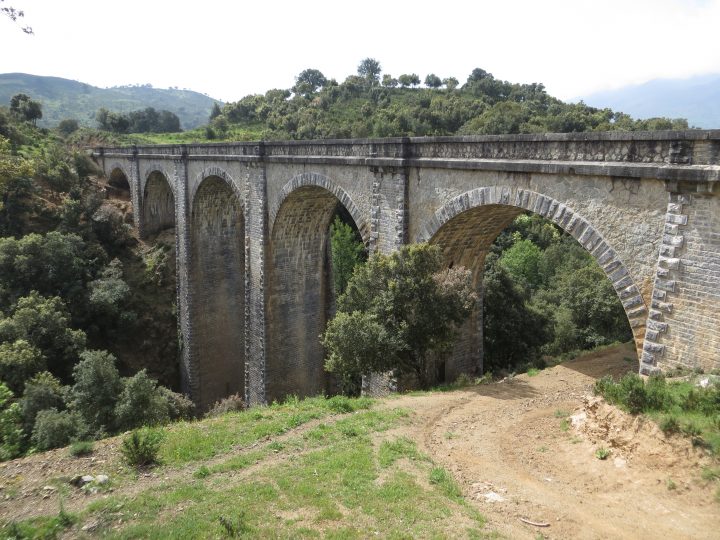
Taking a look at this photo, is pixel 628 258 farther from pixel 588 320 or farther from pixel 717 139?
pixel 588 320

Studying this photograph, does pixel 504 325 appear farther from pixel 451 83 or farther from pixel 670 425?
pixel 451 83

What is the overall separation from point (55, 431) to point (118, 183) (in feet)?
111

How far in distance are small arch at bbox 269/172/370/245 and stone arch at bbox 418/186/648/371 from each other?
2.42 meters

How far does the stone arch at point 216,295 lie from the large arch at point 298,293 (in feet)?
20.6

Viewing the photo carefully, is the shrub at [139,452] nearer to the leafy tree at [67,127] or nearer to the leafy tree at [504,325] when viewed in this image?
the leafy tree at [504,325]

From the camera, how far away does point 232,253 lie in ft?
93.2

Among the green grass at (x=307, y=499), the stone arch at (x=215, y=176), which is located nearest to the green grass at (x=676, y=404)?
the green grass at (x=307, y=499)

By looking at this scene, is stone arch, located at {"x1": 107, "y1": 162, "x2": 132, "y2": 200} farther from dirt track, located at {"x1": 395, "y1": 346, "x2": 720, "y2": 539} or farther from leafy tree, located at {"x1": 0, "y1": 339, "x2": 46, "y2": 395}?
dirt track, located at {"x1": 395, "y1": 346, "x2": 720, "y2": 539}

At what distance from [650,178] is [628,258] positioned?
1.39 m

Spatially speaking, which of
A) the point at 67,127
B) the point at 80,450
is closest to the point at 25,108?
the point at 67,127

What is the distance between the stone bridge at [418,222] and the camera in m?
8.02

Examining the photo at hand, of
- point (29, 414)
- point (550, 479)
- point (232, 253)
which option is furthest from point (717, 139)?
point (232, 253)

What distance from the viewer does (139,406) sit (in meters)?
15.8

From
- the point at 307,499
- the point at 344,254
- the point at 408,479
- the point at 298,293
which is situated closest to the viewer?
the point at 307,499
